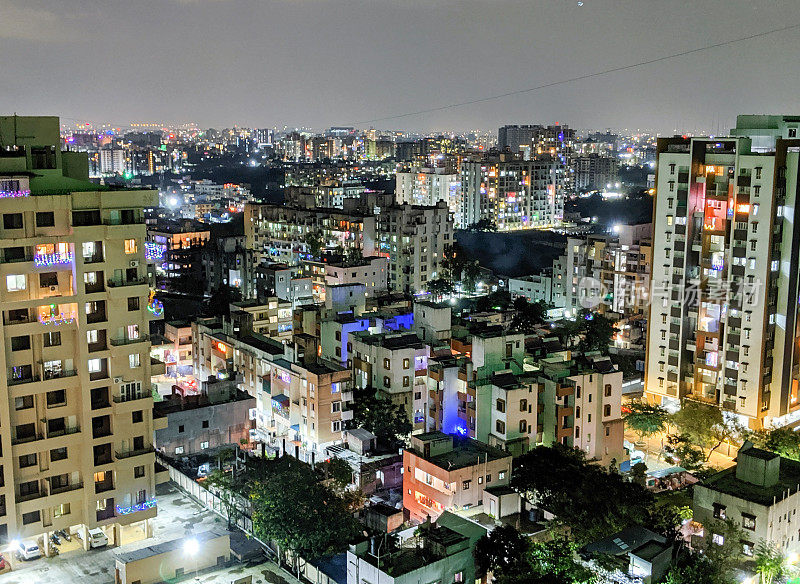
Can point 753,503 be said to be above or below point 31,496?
below

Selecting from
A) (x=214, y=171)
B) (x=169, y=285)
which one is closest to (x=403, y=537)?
(x=169, y=285)

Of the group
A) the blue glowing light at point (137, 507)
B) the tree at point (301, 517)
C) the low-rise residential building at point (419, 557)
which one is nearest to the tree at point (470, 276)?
the tree at point (301, 517)

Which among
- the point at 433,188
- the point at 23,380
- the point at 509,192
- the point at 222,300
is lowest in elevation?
the point at 222,300

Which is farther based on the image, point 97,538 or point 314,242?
point 314,242

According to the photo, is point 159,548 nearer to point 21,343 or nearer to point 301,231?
point 21,343

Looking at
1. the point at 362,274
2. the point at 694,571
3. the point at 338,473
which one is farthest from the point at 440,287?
the point at 694,571

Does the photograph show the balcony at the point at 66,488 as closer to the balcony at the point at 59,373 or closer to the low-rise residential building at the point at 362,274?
the balcony at the point at 59,373
